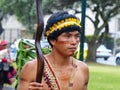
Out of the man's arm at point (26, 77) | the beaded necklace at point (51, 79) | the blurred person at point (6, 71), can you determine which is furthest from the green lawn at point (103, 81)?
the beaded necklace at point (51, 79)

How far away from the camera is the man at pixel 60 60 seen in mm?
3537

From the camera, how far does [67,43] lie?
3559mm

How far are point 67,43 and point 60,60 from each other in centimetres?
13

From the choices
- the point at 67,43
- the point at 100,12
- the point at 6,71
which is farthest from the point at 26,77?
the point at 100,12

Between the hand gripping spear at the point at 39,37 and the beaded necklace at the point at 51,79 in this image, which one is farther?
the beaded necklace at the point at 51,79

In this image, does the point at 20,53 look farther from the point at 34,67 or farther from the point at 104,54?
the point at 104,54

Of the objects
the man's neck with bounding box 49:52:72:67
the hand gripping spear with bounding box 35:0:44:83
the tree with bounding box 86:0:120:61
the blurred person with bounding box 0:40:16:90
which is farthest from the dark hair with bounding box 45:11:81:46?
the tree with bounding box 86:0:120:61

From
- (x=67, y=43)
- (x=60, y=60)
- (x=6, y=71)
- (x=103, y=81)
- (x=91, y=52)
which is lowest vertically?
(x=91, y=52)

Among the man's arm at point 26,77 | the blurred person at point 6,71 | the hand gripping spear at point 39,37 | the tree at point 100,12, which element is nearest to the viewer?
the hand gripping spear at point 39,37

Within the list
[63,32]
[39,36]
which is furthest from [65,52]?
[39,36]

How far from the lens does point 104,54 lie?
49.0 m

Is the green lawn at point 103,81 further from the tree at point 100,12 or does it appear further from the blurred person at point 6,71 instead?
the tree at point 100,12

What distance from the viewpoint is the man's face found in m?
3.54

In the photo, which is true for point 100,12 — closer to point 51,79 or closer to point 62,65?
point 62,65
